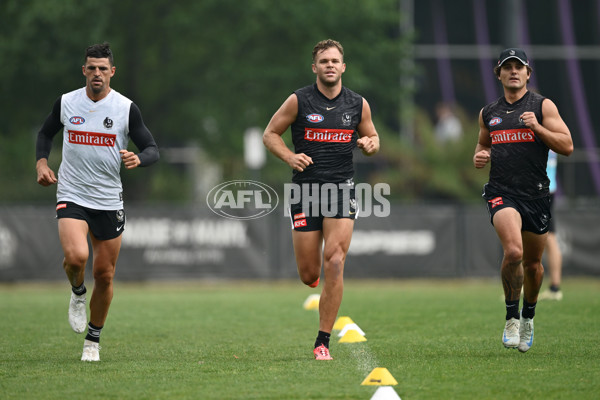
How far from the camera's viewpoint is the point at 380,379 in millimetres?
6652

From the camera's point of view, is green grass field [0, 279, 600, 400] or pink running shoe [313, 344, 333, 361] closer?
green grass field [0, 279, 600, 400]

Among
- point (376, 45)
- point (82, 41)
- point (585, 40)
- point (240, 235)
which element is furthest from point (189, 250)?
point (585, 40)

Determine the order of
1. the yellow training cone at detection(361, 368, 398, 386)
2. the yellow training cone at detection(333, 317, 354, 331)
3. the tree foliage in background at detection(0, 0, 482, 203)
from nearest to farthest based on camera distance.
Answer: the yellow training cone at detection(361, 368, 398, 386) → the yellow training cone at detection(333, 317, 354, 331) → the tree foliage in background at detection(0, 0, 482, 203)

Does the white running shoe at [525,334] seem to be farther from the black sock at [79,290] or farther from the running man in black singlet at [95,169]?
the black sock at [79,290]

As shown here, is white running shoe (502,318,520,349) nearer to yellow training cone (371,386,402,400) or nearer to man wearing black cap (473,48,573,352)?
man wearing black cap (473,48,573,352)

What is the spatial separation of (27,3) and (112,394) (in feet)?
67.4

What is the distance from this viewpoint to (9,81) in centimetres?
2548

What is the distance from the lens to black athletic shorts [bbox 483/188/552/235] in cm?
852

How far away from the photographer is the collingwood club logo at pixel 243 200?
19962 mm

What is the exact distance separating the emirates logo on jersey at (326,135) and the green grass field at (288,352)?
189cm

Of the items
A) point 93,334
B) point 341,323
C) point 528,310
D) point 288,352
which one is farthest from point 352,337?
point 93,334

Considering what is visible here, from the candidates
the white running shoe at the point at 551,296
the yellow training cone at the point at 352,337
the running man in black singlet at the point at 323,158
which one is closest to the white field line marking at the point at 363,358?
the yellow training cone at the point at 352,337

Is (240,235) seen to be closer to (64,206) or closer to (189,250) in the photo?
(189,250)

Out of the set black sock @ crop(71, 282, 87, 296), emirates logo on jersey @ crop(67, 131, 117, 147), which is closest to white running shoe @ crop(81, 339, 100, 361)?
black sock @ crop(71, 282, 87, 296)
